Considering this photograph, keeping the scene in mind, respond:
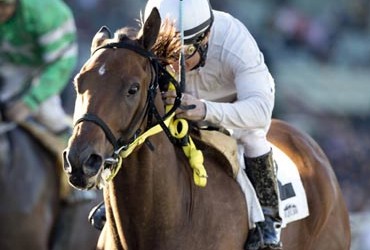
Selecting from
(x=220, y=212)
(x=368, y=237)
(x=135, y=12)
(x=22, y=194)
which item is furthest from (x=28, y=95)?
(x=135, y=12)

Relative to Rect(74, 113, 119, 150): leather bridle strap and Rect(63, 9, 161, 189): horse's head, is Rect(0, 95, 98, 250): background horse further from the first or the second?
Rect(74, 113, 119, 150): leather bridle strap

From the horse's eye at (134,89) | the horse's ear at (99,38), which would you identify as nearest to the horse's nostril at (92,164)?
the horse's eye at (134,89)

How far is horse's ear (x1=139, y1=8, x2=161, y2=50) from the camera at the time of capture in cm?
711

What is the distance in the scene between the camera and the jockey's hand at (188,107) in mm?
7391

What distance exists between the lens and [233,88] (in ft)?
27.1

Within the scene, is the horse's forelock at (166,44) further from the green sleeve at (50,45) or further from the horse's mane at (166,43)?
the green sleeve at (50,45)

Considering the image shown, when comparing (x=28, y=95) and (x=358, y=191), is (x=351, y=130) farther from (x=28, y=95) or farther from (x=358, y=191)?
(x=28, y=95)

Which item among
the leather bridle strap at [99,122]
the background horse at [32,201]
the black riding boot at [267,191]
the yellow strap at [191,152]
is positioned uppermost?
the leather bridle strap at [99,122]

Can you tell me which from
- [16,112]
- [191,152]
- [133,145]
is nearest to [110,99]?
[133,145]

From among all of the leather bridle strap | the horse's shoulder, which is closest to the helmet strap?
the horse's shoulder

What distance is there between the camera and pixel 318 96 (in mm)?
22453

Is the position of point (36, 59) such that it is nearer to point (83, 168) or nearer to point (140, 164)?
point (140, 164)

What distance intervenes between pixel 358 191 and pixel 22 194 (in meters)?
8.53

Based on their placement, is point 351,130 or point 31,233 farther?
point 351,130
